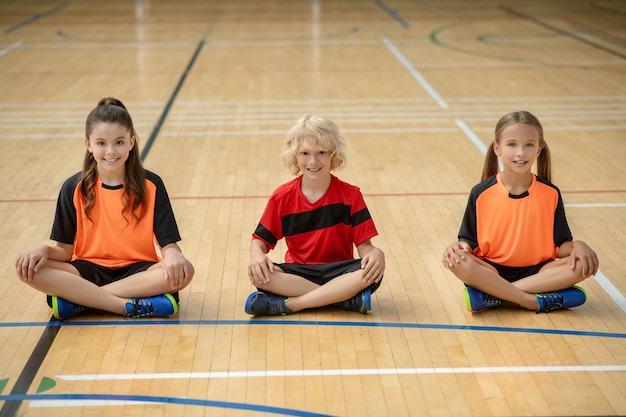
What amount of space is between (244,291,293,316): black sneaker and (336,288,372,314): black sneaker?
221mm

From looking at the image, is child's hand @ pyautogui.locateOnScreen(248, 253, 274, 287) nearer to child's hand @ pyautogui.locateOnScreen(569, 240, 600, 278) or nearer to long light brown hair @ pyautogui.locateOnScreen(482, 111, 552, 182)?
long light brown hair @ pyautogui.locateOnScreen(482, 111, 552, 182)

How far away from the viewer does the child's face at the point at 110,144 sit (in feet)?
11.0

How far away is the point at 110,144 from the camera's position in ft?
11.0

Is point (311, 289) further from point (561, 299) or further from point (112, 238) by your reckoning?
point (561, 299)

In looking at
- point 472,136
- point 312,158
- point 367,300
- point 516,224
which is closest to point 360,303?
point 367,300

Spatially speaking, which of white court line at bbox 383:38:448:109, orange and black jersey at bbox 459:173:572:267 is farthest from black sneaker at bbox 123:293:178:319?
white court line at bbox 383:38:448:109

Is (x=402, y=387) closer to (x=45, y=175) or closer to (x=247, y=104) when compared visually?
(x=45, y=175)

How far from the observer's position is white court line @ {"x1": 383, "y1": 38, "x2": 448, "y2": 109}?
7777 millimetres

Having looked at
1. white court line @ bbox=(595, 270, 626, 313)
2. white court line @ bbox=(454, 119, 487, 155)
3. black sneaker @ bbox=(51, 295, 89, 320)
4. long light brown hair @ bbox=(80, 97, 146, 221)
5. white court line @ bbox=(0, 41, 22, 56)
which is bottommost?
white court line @ bbox=(0, 41, 22, 56)

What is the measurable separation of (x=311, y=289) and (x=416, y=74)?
5.97 meters

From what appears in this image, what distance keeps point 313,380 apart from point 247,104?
4988mm

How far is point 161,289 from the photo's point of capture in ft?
11.0

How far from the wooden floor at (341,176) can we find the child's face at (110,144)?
60 centimetres

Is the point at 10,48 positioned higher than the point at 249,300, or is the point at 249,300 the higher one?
the point at 249,300
